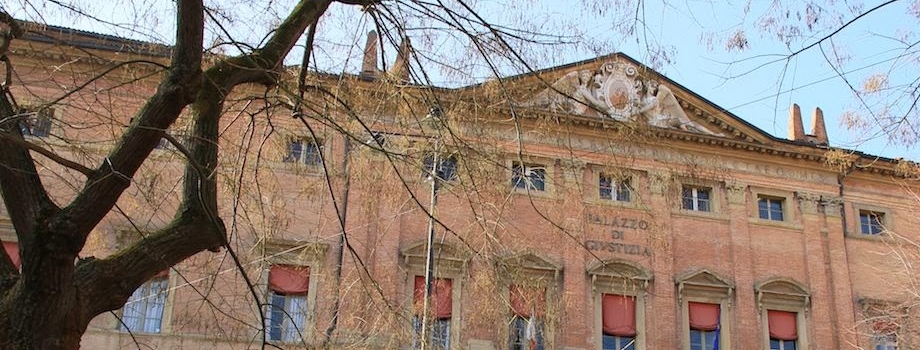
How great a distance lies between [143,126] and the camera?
6.84m

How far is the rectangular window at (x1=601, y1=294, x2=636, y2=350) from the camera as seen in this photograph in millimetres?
23812

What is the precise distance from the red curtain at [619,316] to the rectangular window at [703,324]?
1552 mm

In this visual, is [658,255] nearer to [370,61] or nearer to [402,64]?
[370,61]

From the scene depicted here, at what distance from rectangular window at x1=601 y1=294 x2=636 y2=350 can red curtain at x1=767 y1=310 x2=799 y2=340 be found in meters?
3.66

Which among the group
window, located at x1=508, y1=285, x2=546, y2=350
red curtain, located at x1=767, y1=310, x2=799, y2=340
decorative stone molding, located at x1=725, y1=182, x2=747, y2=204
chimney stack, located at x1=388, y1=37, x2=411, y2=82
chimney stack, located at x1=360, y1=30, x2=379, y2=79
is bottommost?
window, located at x1=508, y1=285, x2=546, y2=350

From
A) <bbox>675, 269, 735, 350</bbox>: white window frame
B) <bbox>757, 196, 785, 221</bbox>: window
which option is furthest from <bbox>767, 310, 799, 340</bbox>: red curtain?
<bbox>757, 196, 785, 221</bbox>: window

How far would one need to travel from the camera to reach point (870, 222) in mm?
27062

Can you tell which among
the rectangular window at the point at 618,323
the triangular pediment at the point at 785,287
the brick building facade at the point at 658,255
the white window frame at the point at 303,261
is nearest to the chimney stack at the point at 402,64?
the white window frame at the point at 303,261

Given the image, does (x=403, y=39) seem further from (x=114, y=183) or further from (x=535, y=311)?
(x=535, y=311)

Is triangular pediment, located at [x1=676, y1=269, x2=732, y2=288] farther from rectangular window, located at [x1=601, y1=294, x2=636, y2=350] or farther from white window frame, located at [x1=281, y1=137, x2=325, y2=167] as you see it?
white window frame, located at [x1=281, y1=137, x2=325, y2=167]

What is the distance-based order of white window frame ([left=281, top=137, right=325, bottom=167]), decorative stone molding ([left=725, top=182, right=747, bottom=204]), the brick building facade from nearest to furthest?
white window frame ([left=281, top=137, right=325, bottom=167]), the brick building facade, decorative stone molding ([left=725, top=182, right=747, bottom=204])

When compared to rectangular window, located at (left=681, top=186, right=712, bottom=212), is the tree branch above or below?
below

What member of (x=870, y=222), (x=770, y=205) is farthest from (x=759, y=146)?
(x=870, y=222)

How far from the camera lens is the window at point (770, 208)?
26.3 m
